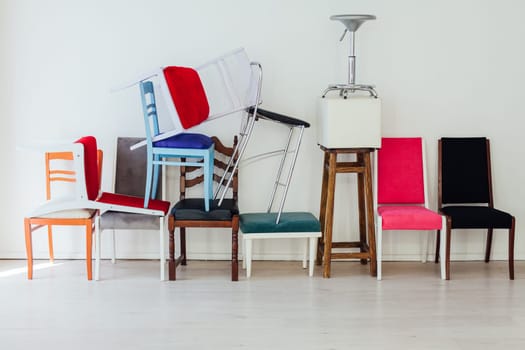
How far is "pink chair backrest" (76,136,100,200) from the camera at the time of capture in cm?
468

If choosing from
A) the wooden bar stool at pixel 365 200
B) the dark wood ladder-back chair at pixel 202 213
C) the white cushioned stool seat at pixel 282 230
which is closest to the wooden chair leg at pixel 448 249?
the wooden bar stool at pixel 365 200

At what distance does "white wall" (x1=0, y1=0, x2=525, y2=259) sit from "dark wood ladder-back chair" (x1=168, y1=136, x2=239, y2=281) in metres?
0.16

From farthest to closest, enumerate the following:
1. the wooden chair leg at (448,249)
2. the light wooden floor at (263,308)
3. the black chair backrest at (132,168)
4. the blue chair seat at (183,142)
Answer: the black chair backrest at (132,168), the wooden chair leg at (448,249), the blue chair seat at (183,142), the light wooden floor at (263,308)

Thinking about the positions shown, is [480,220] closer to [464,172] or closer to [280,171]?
[464,172]

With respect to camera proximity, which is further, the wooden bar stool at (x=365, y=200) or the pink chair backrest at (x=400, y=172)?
the pink chair backrest at (x=400, y=172)

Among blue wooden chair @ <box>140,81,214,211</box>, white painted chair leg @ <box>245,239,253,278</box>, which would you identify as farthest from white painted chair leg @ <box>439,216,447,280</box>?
blue wooden chair @ <box>140,81,214,211</box>

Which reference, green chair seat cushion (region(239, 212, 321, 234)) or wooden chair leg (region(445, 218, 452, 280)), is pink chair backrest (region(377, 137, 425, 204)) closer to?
wooden chair leg (region(445, 218, 452, 280))

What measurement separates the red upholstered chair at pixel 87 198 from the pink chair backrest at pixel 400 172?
1.54m

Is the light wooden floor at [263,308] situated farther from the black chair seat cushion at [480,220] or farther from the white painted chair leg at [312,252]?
the black chair seat cushion at [480,220]

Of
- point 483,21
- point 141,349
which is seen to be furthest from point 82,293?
point 483,21

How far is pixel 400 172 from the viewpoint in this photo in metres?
5.18

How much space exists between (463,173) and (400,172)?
44 cm

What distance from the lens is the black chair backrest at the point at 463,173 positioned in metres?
5.16

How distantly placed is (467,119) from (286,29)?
56.9 inches
